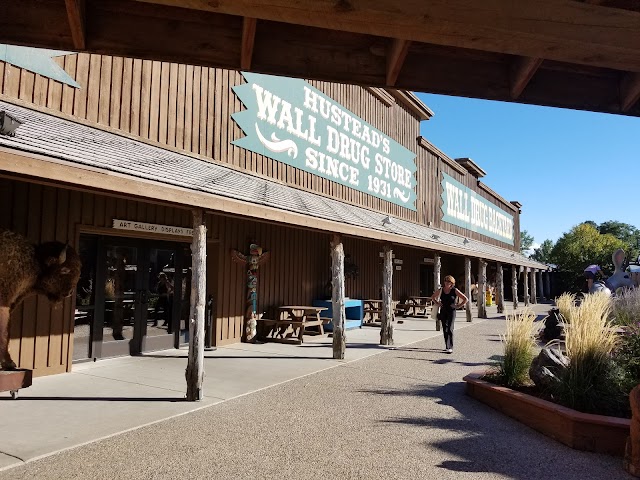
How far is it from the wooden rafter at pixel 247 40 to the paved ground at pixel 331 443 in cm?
309

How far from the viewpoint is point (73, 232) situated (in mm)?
7422

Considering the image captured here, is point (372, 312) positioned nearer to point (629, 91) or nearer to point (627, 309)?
point (627, 309)

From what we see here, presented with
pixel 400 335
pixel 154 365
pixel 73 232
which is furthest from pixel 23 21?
pixel 400 335

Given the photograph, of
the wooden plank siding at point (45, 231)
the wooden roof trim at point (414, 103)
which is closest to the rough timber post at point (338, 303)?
the wooden plank siding at point (45, 231)

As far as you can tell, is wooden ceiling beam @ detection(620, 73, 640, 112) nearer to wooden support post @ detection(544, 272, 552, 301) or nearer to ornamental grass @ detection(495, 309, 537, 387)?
ornamental grass @ detection(495, 309, 537, 387)

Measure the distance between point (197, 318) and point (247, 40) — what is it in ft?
13.2

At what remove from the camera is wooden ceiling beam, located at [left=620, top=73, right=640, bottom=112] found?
10.4 feet

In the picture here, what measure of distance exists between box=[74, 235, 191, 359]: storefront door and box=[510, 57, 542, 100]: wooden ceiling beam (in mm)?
6971

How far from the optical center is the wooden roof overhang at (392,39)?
2.31m

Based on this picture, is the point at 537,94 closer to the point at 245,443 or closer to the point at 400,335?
the point at 245,443

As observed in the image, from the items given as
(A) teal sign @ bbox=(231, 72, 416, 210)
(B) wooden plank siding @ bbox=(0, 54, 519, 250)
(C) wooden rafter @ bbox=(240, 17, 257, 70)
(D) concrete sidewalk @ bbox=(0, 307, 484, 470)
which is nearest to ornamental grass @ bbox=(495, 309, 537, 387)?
(D) concrete sidewalk @ bbox=(0, 307, 484, 470)

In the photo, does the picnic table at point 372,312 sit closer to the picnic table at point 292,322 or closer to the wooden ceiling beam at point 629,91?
the picnic table at point 292,322

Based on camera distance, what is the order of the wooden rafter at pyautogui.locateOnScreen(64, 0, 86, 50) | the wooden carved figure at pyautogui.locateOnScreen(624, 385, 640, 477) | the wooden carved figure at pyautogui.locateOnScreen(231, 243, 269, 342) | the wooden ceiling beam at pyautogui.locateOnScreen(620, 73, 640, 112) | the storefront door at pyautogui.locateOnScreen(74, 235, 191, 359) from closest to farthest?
the wooden rafter at pyautogui.locateOnScreen(64, 0, 86, 50), the wooden ceiling beam at pyautogui.locateOnScreen(620, 73, 640, 112), the wooden carved figure at pyautogui.locateOnScreen(624, 385, 640, 477), the storefront door at pyautogui.locateOnScreen(74, 235, 191, 359), the wooden carved figure at pyautogui.locateOnScreen(231, 243, 269, 342)

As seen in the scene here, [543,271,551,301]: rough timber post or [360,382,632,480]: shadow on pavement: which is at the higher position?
[543,271,551,301]: rough timber post
